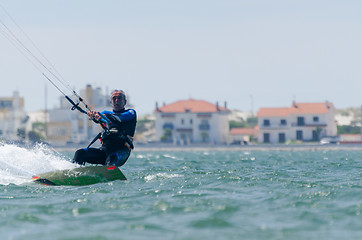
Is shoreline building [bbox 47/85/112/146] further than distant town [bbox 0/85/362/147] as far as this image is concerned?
Yes

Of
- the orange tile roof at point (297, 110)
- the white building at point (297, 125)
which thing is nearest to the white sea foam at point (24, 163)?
the white building at point (297, 125)

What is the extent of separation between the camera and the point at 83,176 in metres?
18.5

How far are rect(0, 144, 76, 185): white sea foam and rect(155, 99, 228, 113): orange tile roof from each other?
86.3m

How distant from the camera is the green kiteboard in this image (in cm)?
1852

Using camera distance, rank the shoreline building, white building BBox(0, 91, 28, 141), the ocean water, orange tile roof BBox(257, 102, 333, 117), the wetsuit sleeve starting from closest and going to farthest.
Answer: the ocean water → the wetsuit sleeve → orange tile roof BBox(257, 102, 333, 117) → the shoreline building → white building BBox(0, 91, 28, 141)

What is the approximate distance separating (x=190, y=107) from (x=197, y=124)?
3432mm

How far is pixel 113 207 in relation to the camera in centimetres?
1430

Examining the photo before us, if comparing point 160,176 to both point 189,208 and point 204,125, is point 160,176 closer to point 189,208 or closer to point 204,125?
point 189,208

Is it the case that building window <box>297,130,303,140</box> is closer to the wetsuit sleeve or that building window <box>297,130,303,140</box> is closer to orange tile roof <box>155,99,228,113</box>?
orange tile roof <box>155,99,228,113</box>

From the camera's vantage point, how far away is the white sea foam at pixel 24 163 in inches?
795

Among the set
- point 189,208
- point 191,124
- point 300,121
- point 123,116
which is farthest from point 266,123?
point 189,208

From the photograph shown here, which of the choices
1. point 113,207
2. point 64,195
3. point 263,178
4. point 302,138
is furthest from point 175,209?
point 302,138

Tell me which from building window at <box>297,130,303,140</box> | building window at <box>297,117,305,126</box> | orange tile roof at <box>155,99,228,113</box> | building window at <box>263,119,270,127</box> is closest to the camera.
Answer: building window at <box>297,117,305,126</box>

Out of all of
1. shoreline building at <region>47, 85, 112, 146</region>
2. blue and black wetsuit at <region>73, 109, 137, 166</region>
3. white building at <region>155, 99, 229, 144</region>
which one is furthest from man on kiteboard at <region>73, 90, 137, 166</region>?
shoreline building at <region>47, 85, 112, 146</region>
